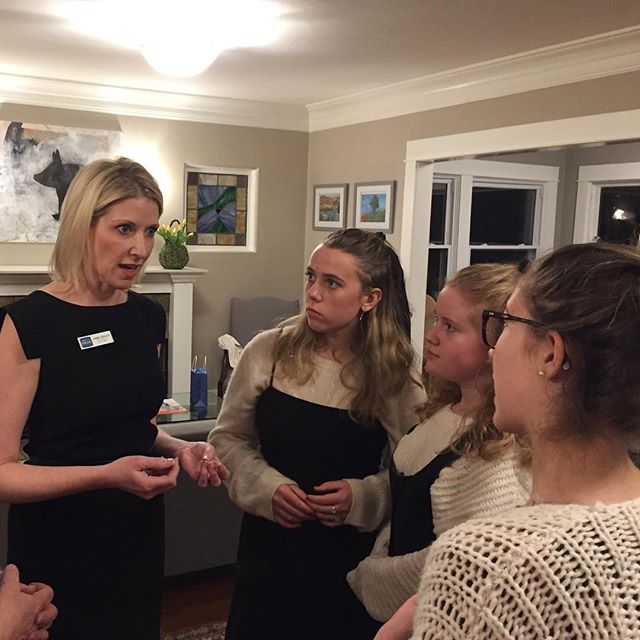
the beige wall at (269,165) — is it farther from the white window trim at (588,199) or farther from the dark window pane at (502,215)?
the dark window pane at (502,215)

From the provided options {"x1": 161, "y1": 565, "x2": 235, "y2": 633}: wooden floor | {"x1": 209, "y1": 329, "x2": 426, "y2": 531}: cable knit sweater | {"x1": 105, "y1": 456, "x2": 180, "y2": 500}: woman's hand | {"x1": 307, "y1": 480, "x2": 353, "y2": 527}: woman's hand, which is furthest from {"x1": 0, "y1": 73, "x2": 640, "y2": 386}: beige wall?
{"x1": 105, "y1": 456, "x2": 180, "y2": 500}: woman's hand

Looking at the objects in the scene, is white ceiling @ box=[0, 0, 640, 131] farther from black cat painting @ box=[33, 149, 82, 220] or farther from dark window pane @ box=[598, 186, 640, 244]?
dark window pane @ box=[598, 186, 640, 244]

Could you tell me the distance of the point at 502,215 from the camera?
21.9 ft

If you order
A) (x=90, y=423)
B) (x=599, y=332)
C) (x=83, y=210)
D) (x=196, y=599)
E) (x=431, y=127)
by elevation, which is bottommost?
(x=196, y=599)

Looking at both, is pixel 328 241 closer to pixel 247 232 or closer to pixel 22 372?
pixel 22 372

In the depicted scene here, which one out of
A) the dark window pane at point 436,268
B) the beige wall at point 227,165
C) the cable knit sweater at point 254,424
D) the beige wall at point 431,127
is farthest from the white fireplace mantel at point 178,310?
the cable knit sweater at point 254,424

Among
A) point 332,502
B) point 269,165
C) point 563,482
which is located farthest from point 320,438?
point 269,165

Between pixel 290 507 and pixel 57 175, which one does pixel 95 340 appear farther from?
pixel 57 175

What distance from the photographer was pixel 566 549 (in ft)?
2.42

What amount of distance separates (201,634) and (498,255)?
15.7 ft

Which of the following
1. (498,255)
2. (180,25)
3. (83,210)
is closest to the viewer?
(83,210)

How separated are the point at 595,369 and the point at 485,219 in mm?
5982

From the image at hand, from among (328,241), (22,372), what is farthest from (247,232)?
(22,372)

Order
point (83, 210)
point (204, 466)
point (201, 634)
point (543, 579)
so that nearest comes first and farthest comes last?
point (543, 579) < point (83, 210) < point (204, 466) < point (201, 634)
